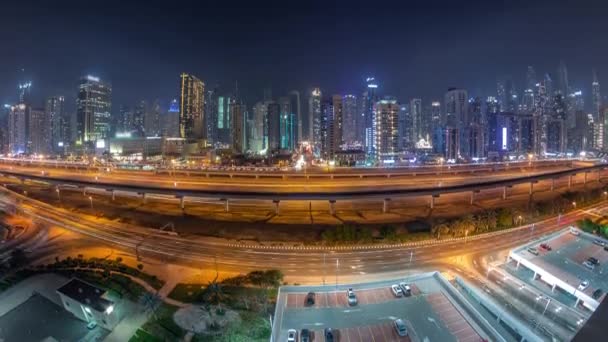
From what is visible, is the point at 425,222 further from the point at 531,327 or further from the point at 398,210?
the point at 531,327

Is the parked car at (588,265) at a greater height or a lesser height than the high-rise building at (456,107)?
lesser

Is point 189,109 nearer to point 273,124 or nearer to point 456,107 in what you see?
point 273,124

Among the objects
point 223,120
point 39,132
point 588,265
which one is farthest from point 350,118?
point 39,132

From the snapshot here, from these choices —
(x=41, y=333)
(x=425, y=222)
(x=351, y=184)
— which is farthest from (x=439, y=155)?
(x=41, y=333)

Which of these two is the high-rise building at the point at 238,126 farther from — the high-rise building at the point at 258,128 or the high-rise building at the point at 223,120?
the high-rise building at the point at 223,120

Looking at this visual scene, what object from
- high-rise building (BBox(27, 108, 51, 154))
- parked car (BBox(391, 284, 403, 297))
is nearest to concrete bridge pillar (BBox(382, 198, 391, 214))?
parked car (BBox(391, 284, 403, 297))

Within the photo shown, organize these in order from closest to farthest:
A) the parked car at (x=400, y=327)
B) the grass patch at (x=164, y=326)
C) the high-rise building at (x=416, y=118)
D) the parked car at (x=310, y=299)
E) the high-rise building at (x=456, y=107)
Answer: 1. the parked car at (x=400, y=327)
2. the parked car at (x=310, y=299)
3. the grass patch at (x=164, y=326)
4. the high-rise building at (x=456, y=107)
5. the high-rise building at (x=416, y=118)

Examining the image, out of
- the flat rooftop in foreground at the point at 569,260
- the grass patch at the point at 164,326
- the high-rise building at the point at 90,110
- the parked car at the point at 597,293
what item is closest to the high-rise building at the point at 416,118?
the flat rooftop in foreground at the point at 569,260
